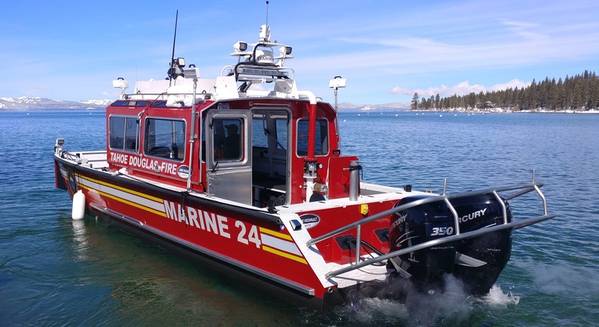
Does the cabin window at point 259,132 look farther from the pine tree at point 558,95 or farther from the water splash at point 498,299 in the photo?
the pine tree at point 558,95

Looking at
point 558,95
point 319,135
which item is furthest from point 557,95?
point 319,135

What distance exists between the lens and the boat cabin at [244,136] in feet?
25.5

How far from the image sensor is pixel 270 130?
A: 348 inches

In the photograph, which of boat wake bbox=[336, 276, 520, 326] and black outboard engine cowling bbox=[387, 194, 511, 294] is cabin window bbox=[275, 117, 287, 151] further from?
boat wake bbox=[336, 276, 520, 326]

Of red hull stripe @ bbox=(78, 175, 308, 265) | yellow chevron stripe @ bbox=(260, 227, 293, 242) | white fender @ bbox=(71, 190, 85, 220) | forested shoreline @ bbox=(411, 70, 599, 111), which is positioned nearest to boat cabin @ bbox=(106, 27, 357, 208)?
red hull stripe @ bbox=(78, 175, 308, 265)

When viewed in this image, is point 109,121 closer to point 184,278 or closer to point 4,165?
point 184,278

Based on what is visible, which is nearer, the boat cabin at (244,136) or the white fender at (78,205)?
the boat cabin at (244,136)

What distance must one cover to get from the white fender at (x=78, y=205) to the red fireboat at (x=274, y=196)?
54 cm

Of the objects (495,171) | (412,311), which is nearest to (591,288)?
(412,311)

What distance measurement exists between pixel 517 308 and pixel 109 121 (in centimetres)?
819

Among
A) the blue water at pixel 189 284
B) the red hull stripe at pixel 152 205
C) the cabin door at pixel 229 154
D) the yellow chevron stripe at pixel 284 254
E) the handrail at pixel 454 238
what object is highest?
the cabin door at pixel 229 154

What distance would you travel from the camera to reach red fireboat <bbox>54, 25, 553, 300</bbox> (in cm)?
561

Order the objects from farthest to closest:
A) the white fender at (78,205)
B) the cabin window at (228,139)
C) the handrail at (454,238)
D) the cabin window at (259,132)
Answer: the white fender at (78,205), the cabin window at (259,132), the cabin window at (228,139), the handrail at (454,238)

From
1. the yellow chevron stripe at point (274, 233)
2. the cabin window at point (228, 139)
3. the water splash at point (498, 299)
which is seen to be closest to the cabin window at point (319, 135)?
the cabin window at point (228, 139)
